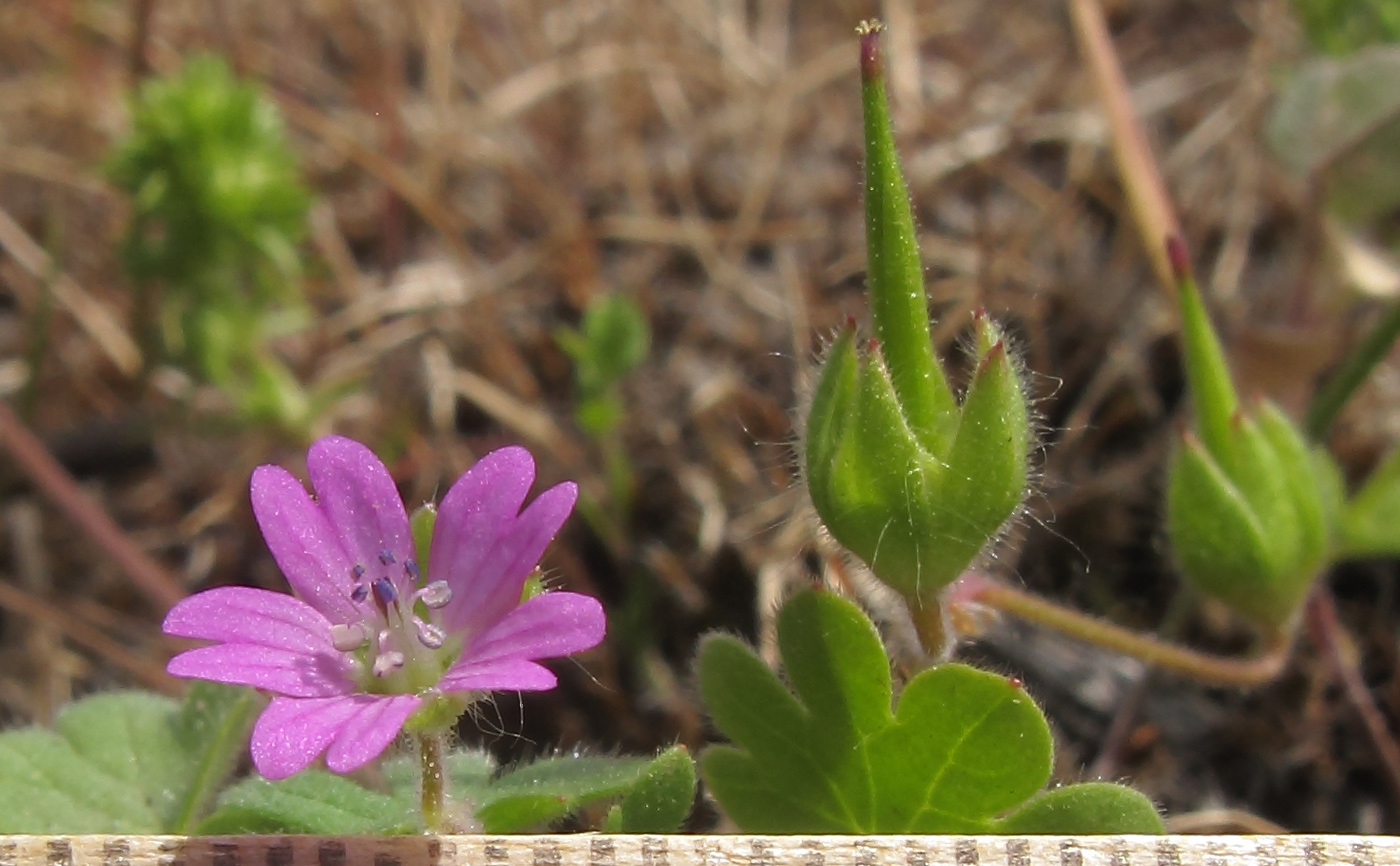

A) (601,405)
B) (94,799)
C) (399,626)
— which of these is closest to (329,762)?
(399,626)

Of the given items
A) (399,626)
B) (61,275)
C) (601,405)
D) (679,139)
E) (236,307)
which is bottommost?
(399,626)

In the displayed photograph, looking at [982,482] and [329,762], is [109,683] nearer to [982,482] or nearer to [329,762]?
[329,762]

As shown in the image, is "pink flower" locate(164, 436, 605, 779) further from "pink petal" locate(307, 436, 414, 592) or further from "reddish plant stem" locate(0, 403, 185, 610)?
"reddish plant stem" locate(0, 403, 185, 610)

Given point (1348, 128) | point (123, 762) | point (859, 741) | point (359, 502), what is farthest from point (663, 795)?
point (1348, 128)

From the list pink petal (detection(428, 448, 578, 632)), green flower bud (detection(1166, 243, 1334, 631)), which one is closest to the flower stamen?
pink petal (detection(428, 448, 578, 632))

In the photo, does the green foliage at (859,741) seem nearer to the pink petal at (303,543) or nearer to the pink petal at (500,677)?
the pink petal at (500,677)

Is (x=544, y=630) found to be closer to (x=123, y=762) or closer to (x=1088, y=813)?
(x=1088, y=813)
